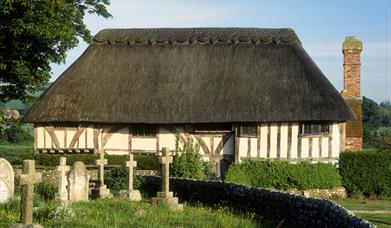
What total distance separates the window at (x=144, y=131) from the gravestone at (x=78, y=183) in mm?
11277

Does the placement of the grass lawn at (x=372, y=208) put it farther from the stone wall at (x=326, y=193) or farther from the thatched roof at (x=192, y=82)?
the thatched roof at (x=192, y=82)

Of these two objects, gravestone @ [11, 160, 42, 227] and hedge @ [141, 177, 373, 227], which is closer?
gravestone @ [11, 160, 42, 227]

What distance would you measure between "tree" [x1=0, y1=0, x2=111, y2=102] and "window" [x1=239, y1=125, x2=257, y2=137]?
25.1 feet

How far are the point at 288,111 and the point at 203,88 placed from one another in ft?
13.8

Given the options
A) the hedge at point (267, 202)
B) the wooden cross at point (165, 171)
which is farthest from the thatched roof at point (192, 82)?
the wooden cross at point (165, 171)

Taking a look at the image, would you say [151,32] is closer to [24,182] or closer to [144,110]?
[144,110]

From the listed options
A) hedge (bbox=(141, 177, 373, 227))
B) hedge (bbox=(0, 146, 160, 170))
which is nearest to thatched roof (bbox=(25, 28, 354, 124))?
hedge (bbox=(0, 146, 160, 170))

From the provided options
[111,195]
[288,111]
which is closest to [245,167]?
[288,111]

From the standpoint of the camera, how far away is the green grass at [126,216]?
1364 centimetres

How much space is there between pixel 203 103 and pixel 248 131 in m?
2.36

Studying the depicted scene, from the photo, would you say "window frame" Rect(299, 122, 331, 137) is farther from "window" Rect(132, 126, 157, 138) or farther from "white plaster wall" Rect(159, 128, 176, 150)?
"window" Rect(132, 126, 157, 138)

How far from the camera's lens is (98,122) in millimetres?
30250

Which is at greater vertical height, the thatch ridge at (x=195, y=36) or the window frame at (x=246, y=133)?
the thatch ridge at (x=195, y=36)

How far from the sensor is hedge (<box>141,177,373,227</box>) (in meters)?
13.3
